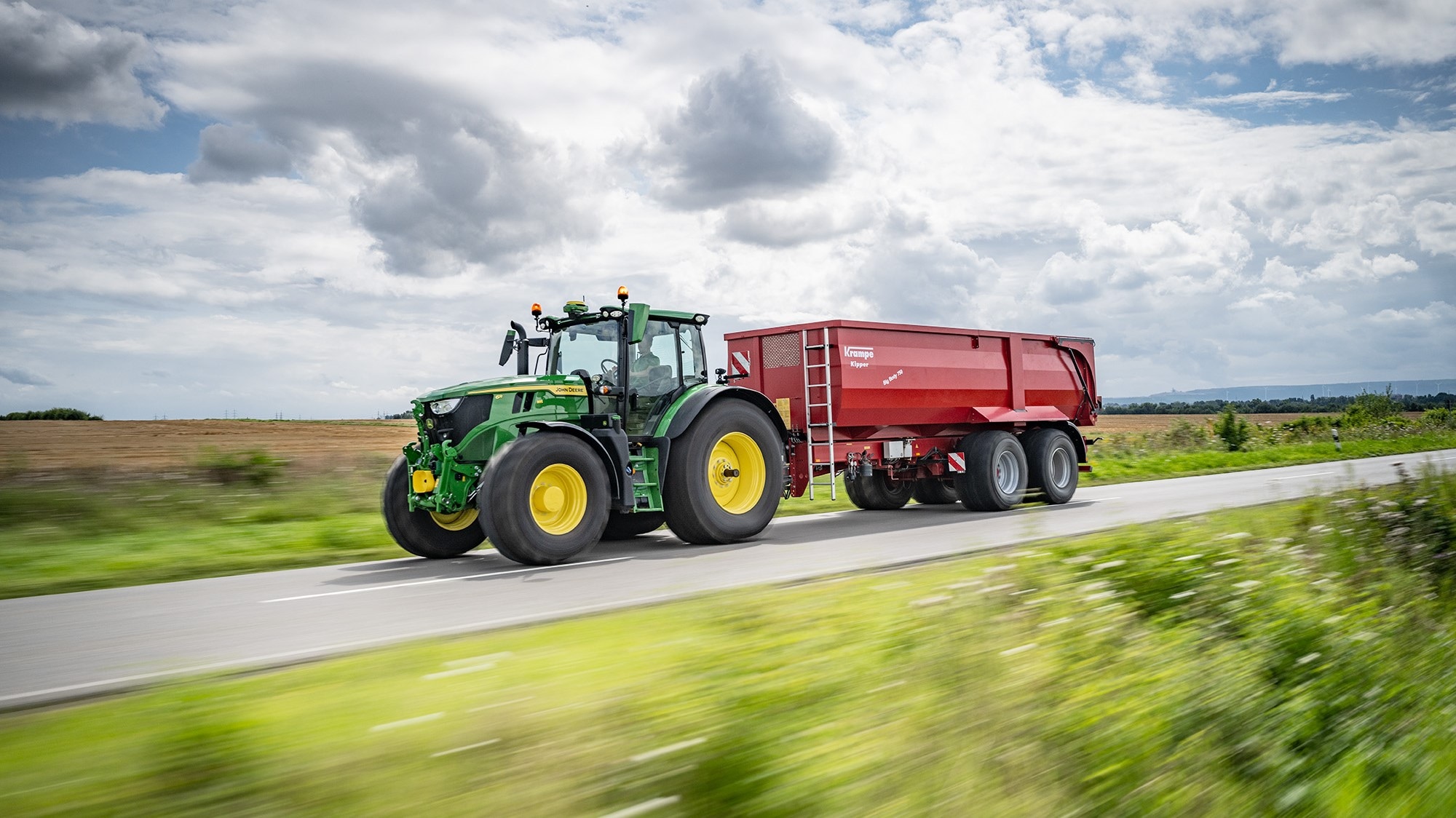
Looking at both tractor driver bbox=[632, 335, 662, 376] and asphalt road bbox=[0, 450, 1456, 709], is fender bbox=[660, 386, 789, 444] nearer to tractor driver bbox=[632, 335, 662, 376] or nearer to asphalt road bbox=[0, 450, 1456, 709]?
tractor driver bbox=[632, 335, 662, 376]

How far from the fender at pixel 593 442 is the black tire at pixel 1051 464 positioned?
7.71m

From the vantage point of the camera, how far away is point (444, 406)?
959 cm

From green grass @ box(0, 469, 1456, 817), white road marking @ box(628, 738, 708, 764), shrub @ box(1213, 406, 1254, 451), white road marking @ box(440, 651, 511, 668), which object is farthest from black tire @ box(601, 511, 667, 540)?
shrub @ box(1213, 406, 1254, 451)

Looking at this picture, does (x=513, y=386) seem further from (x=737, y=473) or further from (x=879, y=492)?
(x=879, y=492)

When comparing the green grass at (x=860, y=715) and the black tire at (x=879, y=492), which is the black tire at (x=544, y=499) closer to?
the green grass at (x=860, y=715)

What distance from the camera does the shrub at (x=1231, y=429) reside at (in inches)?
1185

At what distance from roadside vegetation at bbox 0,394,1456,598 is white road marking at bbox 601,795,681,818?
7.74 metres

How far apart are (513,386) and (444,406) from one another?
0.70 metres

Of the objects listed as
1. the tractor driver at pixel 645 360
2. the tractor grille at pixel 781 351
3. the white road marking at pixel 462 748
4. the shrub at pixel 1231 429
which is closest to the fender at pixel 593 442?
the tractor driver at pixel 645 360

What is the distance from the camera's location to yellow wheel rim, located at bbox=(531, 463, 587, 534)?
8875mm

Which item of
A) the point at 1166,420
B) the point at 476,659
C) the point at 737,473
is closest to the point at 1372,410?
the point at 1166,420

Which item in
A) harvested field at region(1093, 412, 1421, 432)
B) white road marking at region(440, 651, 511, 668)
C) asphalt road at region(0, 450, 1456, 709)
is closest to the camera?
white road marking at region(440, 651, 511, 668)

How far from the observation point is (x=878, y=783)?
8.52 feet

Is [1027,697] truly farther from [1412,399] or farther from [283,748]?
[1412,399]
